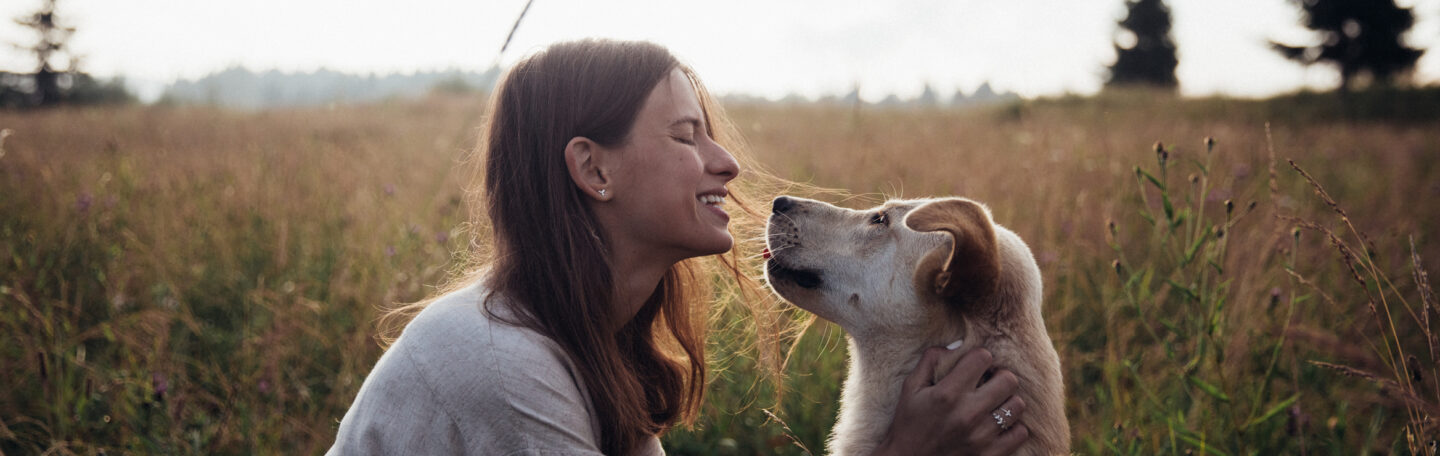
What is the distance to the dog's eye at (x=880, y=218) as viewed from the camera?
2.38 metres

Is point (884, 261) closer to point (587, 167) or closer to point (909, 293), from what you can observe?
point (909, 293)

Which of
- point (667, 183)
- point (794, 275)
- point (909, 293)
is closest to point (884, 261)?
point (909, 293)

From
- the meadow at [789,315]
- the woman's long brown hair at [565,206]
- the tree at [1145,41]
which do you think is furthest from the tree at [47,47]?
the tree at [1145,41]

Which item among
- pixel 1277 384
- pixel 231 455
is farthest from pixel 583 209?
pixel 1277 384

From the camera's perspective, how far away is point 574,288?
2.03 meters

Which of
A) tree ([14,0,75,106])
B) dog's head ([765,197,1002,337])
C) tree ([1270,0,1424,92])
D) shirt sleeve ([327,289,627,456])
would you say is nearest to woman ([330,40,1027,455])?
shirt sleeve ([327,289,627,456])

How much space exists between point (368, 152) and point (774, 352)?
27.2ft

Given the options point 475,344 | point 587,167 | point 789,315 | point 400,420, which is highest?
point 587,167

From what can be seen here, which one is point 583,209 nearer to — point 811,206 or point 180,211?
point 811,206

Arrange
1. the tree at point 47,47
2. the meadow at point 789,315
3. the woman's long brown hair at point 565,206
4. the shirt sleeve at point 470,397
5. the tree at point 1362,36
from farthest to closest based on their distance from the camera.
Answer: the tree at point 1362,36 < the tree at point 47,47 < the meadow at point 789,315 < the woman's long brown hair at point 565,206 < the shirt sleeve at point 470,397

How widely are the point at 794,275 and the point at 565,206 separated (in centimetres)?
76

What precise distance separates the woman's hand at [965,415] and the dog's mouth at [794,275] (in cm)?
49

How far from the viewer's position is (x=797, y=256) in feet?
7.82

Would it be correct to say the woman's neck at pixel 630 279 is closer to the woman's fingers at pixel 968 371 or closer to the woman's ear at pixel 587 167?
the woman's ear at pixel 587 167
